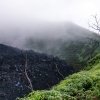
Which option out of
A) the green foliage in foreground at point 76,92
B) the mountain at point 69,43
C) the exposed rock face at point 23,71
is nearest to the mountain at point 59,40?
the mountain at point 69,43

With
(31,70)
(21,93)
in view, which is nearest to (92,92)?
(21,93)

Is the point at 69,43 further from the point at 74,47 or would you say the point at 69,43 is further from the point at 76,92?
the point at 76,92

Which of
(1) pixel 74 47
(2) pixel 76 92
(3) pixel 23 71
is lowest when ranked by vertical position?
(2) pixel 76 92

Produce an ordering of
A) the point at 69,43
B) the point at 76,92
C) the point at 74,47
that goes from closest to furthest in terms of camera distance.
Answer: the point at 76,92, the point at 74,47, the point at 69,43

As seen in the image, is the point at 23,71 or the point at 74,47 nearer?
the point at 23,71

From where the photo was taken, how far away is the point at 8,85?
29078 mm

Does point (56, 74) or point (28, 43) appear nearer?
point (56, 74)

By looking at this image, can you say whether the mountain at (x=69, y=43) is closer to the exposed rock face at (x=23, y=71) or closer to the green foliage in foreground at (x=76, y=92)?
the exposed rock face at (x=23, y=71)

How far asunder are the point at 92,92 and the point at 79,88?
88cm

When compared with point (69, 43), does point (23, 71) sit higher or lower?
lower

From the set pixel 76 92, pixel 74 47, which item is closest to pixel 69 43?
pixel 74 47

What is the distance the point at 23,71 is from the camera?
3331cm

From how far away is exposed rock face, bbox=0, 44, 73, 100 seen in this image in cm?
2870

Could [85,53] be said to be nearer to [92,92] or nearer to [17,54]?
[17,54]
